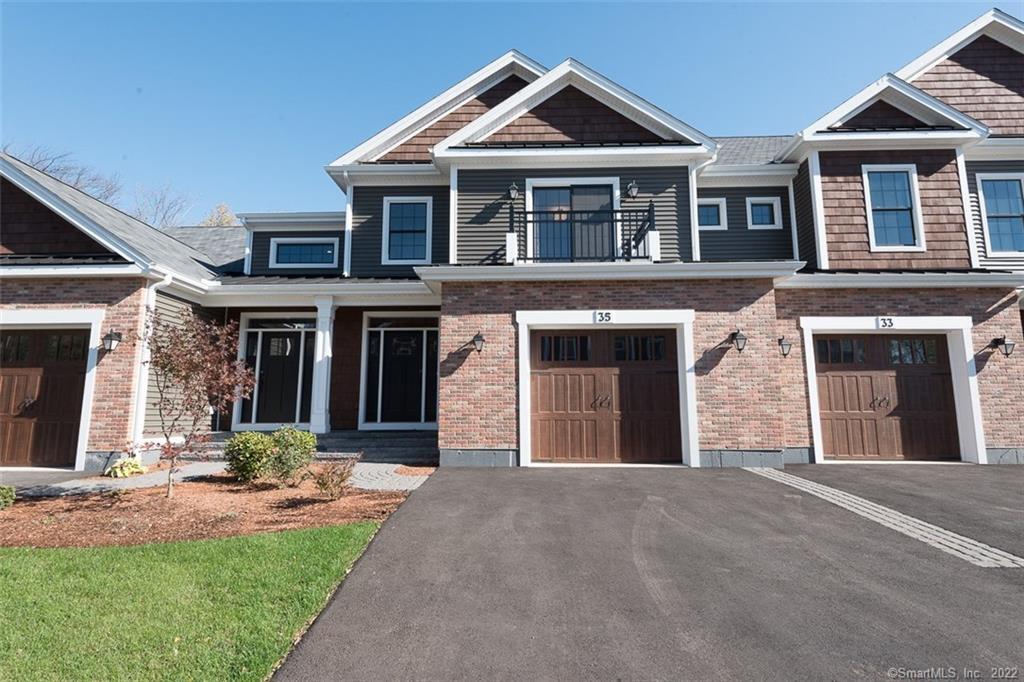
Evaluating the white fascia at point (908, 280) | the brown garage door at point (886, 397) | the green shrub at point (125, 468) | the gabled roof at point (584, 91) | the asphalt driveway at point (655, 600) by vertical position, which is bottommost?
the asphalt driveway at point (655, 600)

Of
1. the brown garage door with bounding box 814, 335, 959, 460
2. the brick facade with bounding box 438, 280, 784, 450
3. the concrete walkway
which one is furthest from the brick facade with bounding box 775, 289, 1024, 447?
the concrete walkway

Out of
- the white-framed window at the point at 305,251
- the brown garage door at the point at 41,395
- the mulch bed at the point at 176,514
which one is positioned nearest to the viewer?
the mulch bed at the point at 176,514

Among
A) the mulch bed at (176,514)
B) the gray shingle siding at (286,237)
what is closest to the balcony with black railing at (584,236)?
the gray shingle siding at (286,237)

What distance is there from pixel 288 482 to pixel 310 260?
26.9 feet

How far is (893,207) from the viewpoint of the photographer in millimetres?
11328

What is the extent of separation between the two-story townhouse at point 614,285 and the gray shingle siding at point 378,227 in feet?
0.21

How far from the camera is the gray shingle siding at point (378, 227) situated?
1282cm

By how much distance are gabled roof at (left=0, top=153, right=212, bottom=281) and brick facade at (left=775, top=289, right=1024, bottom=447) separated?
532 inches

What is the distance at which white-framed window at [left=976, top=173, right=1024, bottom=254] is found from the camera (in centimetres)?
1173

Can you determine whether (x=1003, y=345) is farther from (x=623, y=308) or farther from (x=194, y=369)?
(x=194, y=369)

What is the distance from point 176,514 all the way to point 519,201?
9082mm

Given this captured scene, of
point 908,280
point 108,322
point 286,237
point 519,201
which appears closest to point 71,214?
point 108,322

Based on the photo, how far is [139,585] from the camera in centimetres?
394

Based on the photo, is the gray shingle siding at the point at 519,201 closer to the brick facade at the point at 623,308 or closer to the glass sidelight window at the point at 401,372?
the brick facade at the point at 623,308
